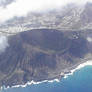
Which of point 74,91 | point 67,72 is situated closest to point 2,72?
point 67,72

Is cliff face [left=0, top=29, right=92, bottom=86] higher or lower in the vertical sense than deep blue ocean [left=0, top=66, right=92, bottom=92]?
higher

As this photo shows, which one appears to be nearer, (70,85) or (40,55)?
(70,85)

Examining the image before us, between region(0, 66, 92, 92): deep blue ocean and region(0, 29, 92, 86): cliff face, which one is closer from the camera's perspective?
region(0, 66, 92, 92): deep blue ocean

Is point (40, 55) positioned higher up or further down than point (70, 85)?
higher up

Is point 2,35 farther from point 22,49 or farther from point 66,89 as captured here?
point 66,89
